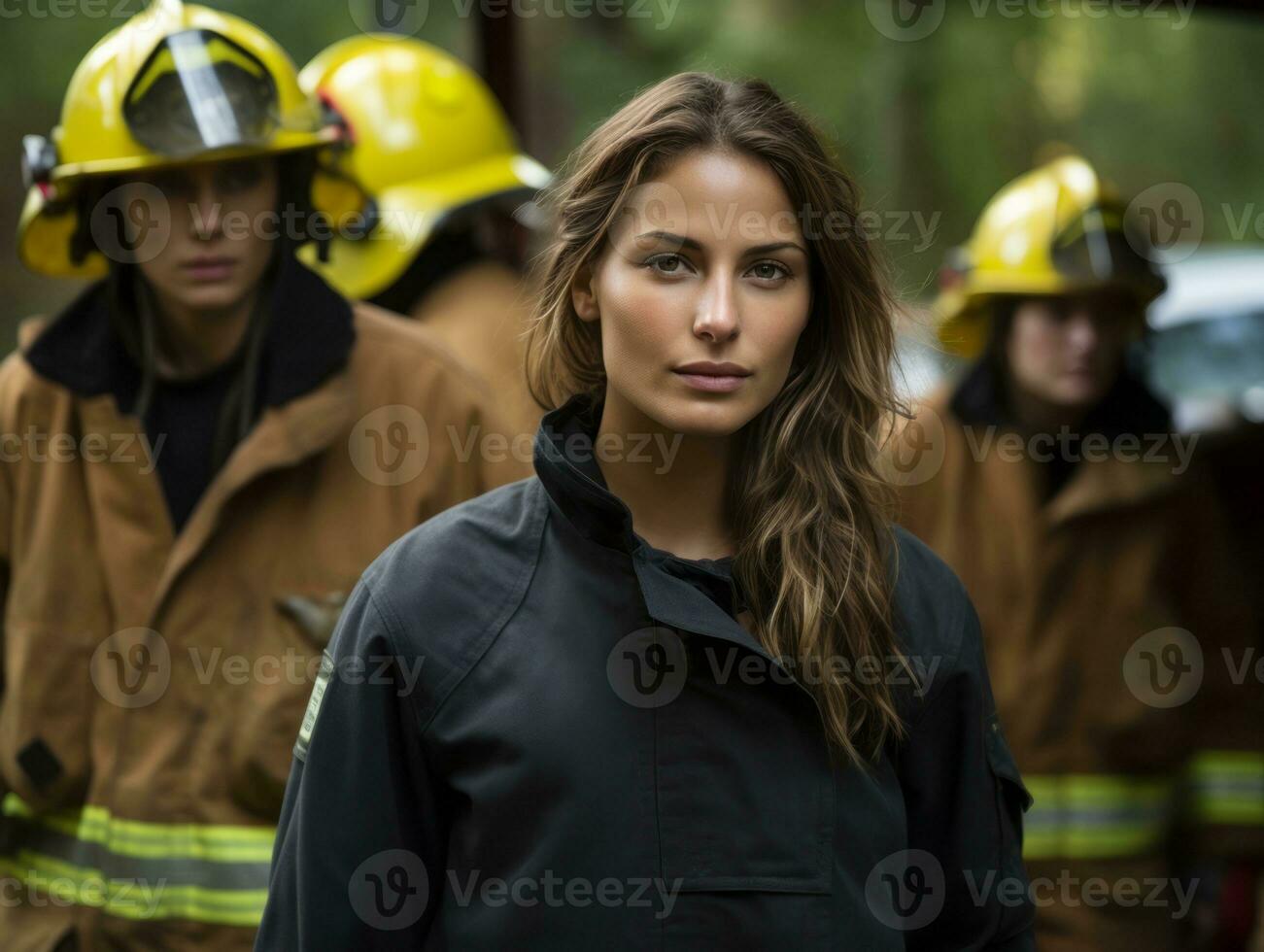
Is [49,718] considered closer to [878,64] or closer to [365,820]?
[365,820]

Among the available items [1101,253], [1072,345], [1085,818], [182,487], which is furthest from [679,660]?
[1101,253]

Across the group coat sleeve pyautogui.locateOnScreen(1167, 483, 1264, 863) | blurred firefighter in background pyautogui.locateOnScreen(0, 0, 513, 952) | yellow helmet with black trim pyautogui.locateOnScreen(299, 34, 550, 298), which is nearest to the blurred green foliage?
yellow helmet with black trim pyautogui.locateOnScreen(299, 34, 550, 298)

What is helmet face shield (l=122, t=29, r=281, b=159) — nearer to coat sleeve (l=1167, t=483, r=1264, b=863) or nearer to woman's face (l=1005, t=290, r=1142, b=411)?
woman's face (l=1005, t=290, r=1142, b=411)

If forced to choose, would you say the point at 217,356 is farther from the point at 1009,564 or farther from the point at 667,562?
the point at 1009,564

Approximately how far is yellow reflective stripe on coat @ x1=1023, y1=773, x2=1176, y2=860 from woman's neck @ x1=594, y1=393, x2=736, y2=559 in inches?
85.7

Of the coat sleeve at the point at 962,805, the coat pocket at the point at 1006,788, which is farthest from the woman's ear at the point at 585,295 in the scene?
the coat pocket at the point at 1006,788

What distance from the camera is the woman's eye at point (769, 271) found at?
206cm

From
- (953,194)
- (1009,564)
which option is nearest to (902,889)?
(1009,564)

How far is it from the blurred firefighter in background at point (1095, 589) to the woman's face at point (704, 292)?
2.00 metres

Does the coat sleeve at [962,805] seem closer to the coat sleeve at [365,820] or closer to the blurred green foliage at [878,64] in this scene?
the coat sleeve at [365,820]

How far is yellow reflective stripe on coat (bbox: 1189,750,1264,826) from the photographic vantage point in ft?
13.9

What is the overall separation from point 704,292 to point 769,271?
0.11m

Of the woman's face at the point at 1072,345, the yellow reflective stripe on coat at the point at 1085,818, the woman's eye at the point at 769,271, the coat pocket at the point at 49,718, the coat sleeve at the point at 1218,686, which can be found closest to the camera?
the woman's eye at the point at 769,271

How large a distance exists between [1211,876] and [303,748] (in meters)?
3.28
